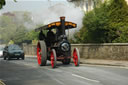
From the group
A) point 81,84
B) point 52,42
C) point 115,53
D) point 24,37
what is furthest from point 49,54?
point 24,37

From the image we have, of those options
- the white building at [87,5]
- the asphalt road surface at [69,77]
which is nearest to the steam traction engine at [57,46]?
the asphalt road surface at [69,77]

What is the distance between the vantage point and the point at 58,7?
24094mm

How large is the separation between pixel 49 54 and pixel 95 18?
6.44 meters

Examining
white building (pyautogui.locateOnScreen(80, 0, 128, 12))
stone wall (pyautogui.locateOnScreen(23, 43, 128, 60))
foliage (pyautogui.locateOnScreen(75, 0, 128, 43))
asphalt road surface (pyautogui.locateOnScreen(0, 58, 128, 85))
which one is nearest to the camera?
asphalt road surface (pyautogui.locateOnScreen(0, 58, 128, 85))

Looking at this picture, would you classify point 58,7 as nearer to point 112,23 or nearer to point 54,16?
point 54,16

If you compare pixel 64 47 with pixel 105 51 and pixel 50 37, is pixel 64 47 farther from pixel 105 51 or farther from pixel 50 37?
pixel 105 51

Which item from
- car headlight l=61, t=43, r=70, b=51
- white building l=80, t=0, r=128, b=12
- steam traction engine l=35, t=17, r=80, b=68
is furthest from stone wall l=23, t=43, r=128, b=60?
white building l=80, t=0, r=128, b=12

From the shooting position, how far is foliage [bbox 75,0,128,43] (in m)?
21.0

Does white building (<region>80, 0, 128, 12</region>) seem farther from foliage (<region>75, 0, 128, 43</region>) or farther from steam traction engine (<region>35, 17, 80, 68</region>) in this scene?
steam traction engine (<region>35, 17, 80, 68</region>)

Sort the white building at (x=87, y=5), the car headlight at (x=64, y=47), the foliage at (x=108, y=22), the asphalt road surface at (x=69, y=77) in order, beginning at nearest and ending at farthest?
the asphalt road surface at (x=69, y=77), the car headlight at (x=64, y=47), the foliage at (x=108, y=22), the white building at (x=87, y=5)

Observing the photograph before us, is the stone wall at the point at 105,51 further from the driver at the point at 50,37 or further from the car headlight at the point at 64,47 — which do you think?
the car headlight at the point at 64,47

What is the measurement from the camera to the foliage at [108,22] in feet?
68.9

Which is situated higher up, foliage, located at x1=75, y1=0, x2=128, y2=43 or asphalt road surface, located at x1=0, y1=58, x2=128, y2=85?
foliage, located at x1=75, y1=0, x2=128, y2=43

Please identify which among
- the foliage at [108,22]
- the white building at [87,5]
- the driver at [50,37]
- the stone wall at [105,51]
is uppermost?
the white building at [87,5]
